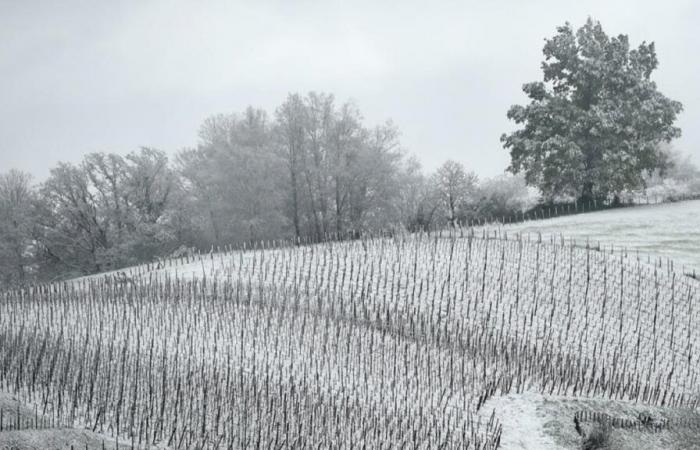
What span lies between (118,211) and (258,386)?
29645 mm

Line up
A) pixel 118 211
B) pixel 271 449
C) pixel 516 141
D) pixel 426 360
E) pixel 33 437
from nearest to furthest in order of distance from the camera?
1. pixel 33 437
2. pixel 271 449
3. pixel 426 360
4. pixel 516 141
5. pixel 118 211

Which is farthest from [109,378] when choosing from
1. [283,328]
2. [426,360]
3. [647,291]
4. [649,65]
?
[649,65]

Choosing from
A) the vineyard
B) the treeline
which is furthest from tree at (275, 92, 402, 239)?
the vineyard

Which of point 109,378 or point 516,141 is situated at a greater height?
point 516,141

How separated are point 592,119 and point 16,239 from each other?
110 ft

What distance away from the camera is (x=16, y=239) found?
36.9 meters

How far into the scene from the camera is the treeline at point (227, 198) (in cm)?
3584

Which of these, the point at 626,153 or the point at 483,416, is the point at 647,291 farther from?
the point at 626,153

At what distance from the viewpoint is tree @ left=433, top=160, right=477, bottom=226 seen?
4416 cm

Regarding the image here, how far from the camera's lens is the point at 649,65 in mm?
34562

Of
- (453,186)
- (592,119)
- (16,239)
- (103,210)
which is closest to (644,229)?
(592,119)

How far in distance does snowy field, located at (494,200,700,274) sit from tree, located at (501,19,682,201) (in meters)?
2.81

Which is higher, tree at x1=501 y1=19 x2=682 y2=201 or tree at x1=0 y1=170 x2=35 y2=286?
tree at x1=501 y1=19 x2=682 y2=201

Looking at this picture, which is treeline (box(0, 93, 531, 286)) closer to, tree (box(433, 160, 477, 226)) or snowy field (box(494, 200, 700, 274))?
tree (box(433, 160, 477, 226))
